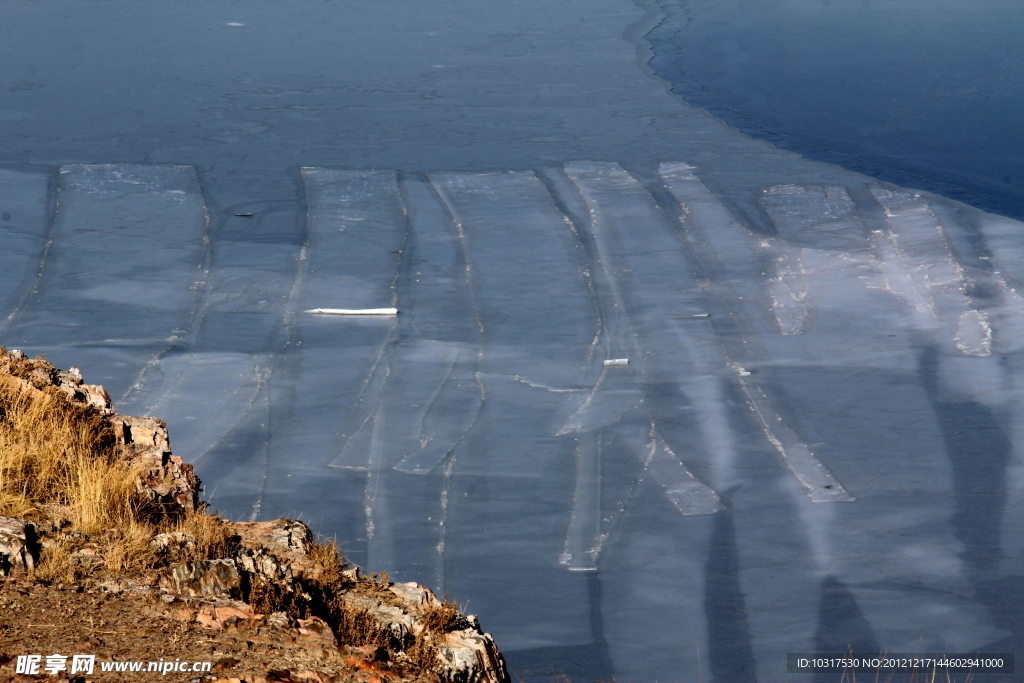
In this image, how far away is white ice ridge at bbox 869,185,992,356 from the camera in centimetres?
1102

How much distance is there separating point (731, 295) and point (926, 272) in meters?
2.32

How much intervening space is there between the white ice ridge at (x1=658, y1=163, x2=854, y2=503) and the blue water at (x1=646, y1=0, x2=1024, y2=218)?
3.07m

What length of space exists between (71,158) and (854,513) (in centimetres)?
1237

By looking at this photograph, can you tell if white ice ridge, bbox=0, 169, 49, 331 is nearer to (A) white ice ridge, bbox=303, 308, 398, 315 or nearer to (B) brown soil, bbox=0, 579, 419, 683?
(A) white ice ridge, bbox=303, 308, 398, 315

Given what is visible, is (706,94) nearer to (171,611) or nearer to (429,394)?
(429,394)

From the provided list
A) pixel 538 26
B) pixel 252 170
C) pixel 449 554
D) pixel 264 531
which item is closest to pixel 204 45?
pixel 538 26

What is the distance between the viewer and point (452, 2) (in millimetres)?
29609

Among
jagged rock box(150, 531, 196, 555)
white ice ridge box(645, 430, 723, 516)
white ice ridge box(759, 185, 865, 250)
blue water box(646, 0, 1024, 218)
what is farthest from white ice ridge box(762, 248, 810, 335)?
jagged rock box(150, 531, 196, 555)

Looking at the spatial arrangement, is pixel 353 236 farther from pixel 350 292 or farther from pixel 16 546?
pixel 16 546

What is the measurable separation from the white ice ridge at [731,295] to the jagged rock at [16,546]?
227 inches

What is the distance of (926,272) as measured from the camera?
12.3 meters

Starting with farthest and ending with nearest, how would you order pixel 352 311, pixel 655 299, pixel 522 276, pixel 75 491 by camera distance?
pixel 522 276, pixel 655 299, pixel 352 311, pixel 75 491

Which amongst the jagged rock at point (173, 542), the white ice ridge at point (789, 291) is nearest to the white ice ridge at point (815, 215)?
the white ice ridge at point (789, 291)

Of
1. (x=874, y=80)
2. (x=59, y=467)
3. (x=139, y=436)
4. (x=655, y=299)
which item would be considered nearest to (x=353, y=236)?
(x=655, y=299)
